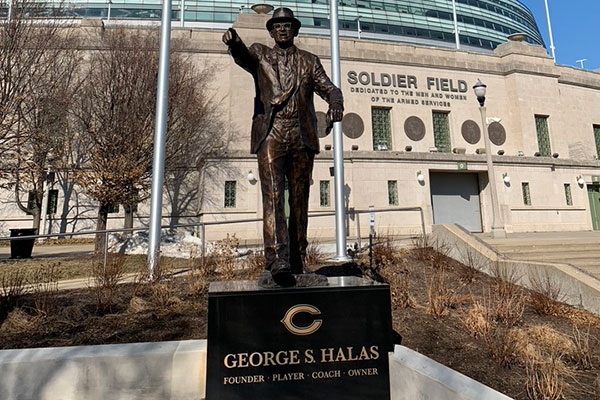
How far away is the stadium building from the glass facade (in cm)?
2831

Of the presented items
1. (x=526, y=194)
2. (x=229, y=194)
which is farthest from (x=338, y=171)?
(x=526, y=194)

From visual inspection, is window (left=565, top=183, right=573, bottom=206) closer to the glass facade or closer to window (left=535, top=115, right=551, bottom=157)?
window (left=535, top=115, right=551, bottom=157)

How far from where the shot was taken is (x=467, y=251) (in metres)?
10.1

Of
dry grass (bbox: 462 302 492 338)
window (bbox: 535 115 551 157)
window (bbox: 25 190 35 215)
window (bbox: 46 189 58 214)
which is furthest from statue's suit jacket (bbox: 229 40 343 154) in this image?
window (bbox: 535 115 551 157)

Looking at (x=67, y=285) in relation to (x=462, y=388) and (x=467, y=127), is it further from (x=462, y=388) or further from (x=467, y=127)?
(x=467, y=127)

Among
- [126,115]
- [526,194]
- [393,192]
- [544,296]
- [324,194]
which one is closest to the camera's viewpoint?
[544,296]

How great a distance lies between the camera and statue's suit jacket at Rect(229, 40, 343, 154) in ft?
14.0

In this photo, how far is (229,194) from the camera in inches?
834

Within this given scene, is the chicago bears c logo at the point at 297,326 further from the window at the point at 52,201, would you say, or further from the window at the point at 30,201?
the window at the point at 52,201

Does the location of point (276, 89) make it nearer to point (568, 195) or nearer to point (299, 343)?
point (299, 343)

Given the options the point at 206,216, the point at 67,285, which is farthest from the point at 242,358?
the point at 206,216

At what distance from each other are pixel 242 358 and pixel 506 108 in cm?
3188

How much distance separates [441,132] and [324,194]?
11.9 meters

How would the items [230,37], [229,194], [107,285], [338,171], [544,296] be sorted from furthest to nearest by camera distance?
1. [229,194]
2. [338,171]
3. [544,296]
4. [107,285]
5. [230,37]
